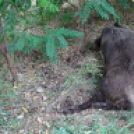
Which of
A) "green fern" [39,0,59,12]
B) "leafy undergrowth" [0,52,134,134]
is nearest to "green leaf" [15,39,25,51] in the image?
"leafy undergrowth" [0,52,134,134]

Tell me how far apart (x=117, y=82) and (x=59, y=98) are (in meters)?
1.11

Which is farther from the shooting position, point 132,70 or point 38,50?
point 38,50

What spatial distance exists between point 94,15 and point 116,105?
3372mm

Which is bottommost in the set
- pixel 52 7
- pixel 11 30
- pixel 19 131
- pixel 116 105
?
pixel 19 131

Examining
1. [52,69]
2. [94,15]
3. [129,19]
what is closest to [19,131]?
[52,69]

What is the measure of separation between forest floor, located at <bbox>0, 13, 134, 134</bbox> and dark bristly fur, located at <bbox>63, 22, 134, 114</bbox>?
0.12 metres

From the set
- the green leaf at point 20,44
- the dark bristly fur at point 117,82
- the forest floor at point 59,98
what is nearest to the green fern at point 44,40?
the green leaf at point 20,44

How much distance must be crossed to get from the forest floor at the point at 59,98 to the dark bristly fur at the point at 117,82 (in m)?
0.12

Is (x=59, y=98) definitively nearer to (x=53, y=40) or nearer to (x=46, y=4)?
(x=53, y=40)

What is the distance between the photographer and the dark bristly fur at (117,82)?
315 cm

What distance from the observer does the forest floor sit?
2.79 meters

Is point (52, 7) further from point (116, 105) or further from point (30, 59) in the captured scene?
point (116, 105)

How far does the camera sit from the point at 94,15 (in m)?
5.65

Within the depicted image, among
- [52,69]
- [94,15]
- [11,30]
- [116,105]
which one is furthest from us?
[94,15]
